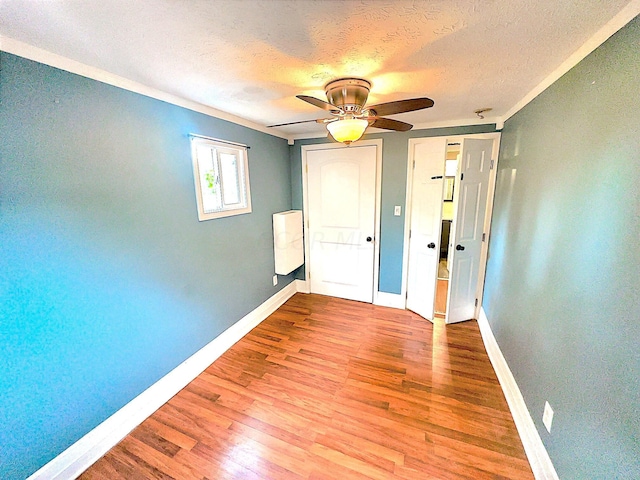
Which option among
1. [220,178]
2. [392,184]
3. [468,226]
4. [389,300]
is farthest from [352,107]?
[389,300]

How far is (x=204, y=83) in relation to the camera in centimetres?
160

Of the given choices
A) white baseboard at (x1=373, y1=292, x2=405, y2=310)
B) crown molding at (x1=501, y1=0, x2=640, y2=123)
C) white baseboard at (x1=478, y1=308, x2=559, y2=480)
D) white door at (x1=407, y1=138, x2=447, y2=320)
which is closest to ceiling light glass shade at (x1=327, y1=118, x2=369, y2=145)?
crown molding at (x1=501, y1=0, x2=640, y2=123)

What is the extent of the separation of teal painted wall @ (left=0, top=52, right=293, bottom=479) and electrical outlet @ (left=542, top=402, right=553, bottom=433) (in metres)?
2.46

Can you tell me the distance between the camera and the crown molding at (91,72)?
111cm

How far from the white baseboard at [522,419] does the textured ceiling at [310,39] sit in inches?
81.4

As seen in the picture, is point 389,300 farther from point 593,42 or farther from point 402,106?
point 593,42

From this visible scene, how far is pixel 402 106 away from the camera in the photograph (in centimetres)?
141

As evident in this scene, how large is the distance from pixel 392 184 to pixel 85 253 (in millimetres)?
2843

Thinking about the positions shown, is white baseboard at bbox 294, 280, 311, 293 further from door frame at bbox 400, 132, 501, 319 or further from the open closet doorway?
the open closet doorway

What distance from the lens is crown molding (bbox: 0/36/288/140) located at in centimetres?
111

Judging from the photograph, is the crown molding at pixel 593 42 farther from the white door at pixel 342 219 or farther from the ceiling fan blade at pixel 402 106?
the white door at pixel 342 219

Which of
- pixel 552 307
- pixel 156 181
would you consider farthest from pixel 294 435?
pixel 156 181

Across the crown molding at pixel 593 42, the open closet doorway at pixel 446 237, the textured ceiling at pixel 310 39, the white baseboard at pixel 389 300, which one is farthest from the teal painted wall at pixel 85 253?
the open closet doorway at pixel 446 237

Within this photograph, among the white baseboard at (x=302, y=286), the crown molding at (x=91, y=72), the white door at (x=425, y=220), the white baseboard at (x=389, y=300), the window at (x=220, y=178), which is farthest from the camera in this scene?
the white baseboard at (x=302, y=286)
